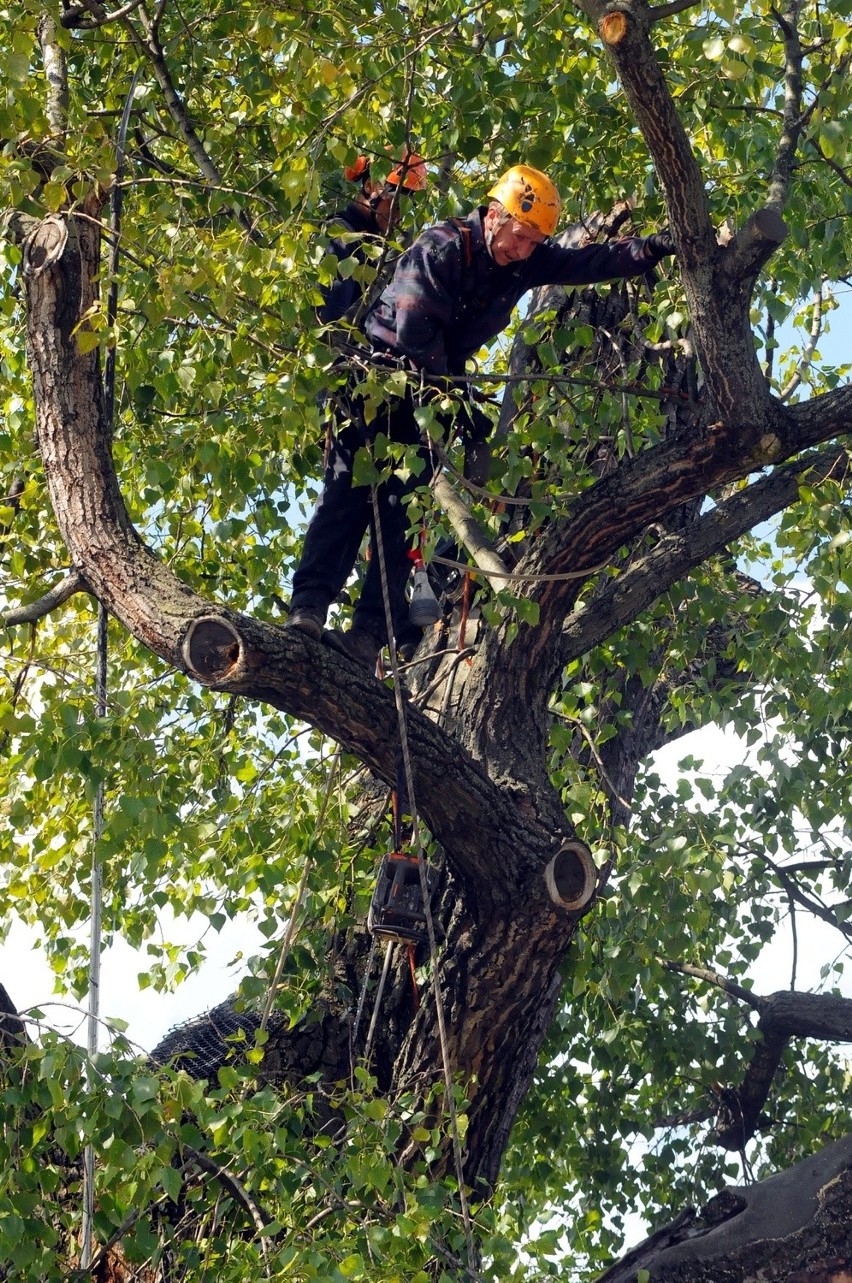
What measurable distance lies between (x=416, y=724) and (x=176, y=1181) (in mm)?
1428

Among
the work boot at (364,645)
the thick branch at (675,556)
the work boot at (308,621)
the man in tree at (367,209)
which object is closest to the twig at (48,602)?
the work boot at (308,621)

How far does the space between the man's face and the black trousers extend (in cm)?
54

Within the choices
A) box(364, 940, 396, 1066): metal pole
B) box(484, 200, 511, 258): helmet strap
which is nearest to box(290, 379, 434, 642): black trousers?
box(484, 200, 511, 258): helmet strap

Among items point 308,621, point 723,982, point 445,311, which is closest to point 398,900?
point 308,621

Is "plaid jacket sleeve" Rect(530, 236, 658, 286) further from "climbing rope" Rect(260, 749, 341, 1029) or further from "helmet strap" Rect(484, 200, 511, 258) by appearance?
"climbing rope" Rect(260, 749, 341, 1029)

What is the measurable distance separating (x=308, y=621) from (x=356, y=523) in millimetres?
715

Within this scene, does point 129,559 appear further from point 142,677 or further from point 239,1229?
point 142,677

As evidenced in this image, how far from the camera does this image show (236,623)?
156 inches

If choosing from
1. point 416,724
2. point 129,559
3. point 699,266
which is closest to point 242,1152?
point 416,724

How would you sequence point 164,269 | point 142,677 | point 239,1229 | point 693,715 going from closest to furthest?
point 239,1229 < point 164,269 < point 693,715 < point 142,677

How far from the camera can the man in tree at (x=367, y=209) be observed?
5095 mm

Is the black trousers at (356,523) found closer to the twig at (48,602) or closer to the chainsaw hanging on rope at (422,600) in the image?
the chainsaw hanging on rope at (422,600)

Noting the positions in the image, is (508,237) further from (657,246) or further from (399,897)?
(399,897)

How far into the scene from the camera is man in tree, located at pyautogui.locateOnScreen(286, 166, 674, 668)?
455 centimetres
